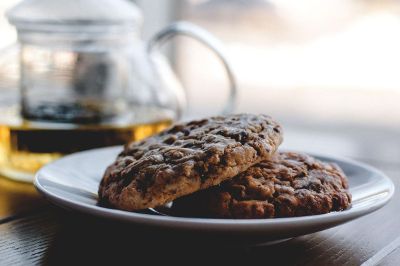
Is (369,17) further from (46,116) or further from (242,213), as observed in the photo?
(242,213)

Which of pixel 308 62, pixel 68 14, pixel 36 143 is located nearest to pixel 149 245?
pixel 36 143

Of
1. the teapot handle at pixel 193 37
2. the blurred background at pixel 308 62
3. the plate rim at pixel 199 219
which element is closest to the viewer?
the plate rim at pixel 199 219

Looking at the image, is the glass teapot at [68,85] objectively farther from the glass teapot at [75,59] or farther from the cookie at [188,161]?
the cookie at [188,161]

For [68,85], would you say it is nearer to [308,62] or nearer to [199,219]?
[199,219]

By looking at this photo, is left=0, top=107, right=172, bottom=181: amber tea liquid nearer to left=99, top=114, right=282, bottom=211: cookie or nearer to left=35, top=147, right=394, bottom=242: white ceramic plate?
left=35, top=147, right=394, bottom=242: white ceramic plate

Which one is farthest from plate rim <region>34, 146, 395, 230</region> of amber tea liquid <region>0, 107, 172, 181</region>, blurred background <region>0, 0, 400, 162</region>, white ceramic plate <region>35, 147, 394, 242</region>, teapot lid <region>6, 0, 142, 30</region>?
blurred background <region>0, 0, 400, 162</region>

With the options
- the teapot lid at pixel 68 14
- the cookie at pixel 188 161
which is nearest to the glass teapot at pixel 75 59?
the teapot lid at pixel 68 14

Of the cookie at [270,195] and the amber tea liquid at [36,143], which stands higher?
the cookie at [270,195]
